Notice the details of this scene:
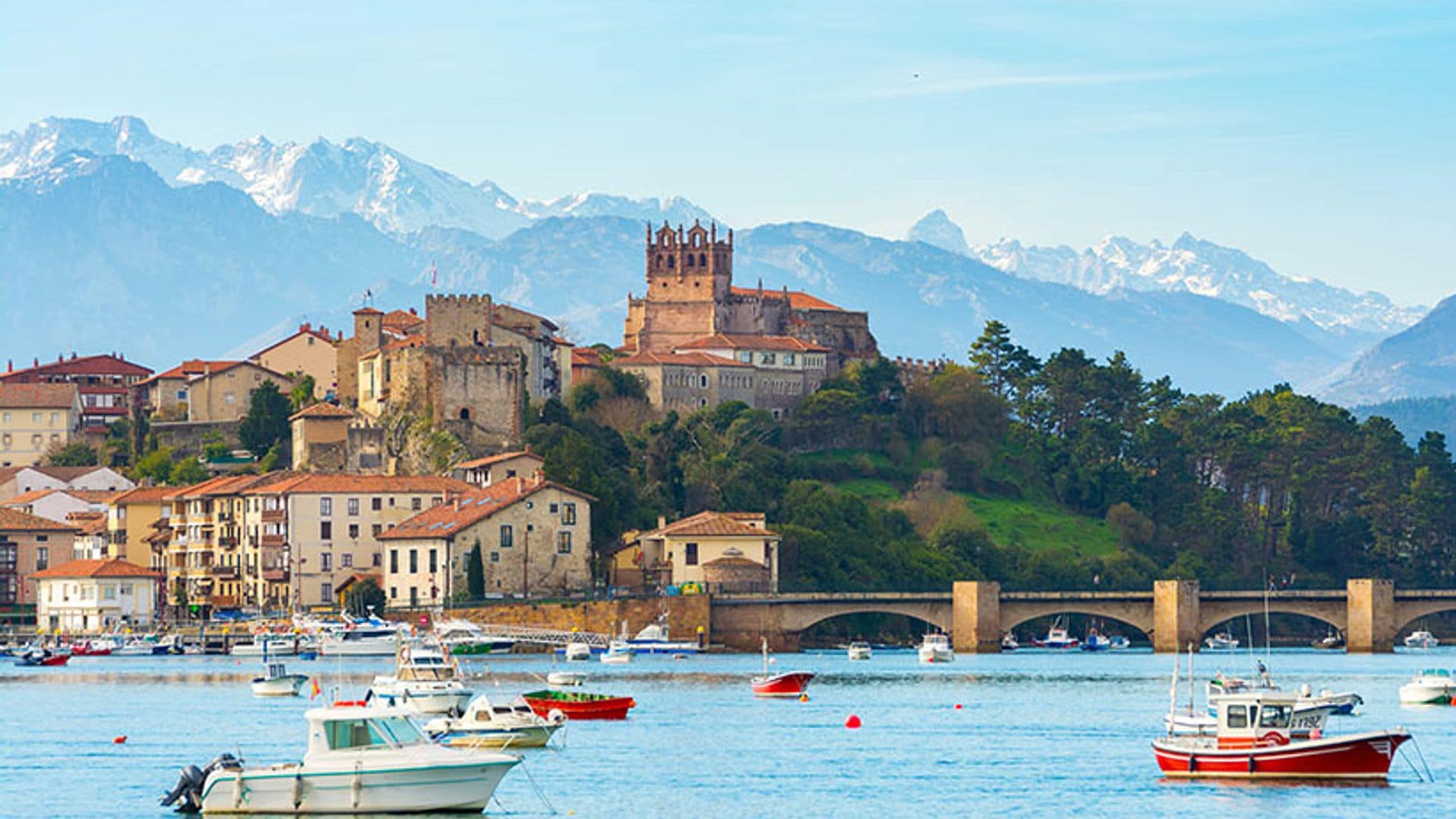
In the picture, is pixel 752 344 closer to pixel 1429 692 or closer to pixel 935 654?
pixel 935 654

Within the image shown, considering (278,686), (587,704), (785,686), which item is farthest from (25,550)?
(587,704)

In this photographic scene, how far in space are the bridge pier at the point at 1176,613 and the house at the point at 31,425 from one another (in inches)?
3253

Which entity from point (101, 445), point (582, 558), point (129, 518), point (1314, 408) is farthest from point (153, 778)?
point (1314, 408)

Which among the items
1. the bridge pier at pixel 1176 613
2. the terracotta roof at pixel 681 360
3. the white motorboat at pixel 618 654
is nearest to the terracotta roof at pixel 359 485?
the white motorboat at pixel 618 654

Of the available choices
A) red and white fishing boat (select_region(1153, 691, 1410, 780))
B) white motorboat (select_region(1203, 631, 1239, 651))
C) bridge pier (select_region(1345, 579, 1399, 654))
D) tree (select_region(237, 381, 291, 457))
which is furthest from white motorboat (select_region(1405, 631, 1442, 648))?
red and white fishing boat (select_region(1153, 691, 1410, 780))

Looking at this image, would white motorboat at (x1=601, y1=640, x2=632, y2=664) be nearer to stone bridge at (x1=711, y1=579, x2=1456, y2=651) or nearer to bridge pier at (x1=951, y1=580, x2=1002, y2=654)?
stone bridge at (x1=711, y1=579, x2=1456, y2=651)

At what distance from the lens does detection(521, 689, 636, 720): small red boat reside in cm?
8656

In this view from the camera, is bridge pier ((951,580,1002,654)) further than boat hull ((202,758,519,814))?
Yes

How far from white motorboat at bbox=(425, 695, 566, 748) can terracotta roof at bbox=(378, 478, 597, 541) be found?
61835mm

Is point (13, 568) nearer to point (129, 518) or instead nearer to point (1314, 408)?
point (129, 518)

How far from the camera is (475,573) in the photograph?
137750 mm

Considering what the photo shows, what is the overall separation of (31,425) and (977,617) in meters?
77.8

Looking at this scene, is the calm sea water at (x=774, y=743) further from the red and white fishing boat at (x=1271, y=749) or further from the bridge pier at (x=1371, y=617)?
the bridge pier at (x=1371, y=617)

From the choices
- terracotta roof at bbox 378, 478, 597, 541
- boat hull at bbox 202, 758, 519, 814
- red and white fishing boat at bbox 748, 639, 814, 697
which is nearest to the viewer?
boat hull at bbox 202, 758, 519, 814
